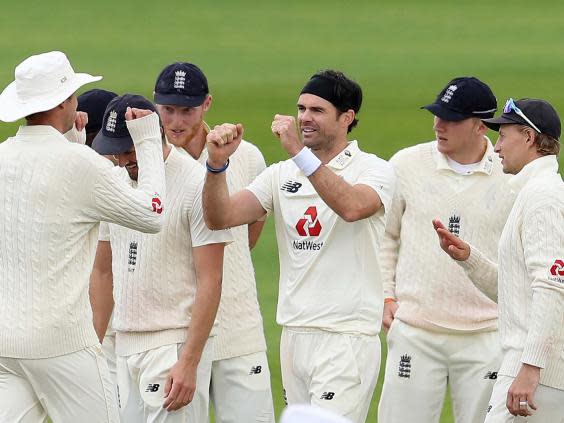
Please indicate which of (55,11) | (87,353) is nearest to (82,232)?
(87,353)

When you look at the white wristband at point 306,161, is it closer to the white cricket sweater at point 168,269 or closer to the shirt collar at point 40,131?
the white cricket sweater at point 168,269

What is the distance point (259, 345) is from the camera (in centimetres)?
752

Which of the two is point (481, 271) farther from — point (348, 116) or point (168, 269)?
point (168, 269)

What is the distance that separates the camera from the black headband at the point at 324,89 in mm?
7070

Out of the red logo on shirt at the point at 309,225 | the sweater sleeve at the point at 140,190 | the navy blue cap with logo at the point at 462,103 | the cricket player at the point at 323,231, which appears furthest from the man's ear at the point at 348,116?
the sweater sleeve at the point at 140,190

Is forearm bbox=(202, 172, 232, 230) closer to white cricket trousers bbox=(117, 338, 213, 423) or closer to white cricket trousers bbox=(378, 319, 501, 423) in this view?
white cricket trousers bbox=(117, 338, 213, 423)

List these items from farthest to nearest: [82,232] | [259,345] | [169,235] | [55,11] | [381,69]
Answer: [55,11] → [381,69] → [259,345] → [169,235] → [82,232]

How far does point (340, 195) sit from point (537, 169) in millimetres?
870

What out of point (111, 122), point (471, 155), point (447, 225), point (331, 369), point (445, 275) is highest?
point (111, 122)

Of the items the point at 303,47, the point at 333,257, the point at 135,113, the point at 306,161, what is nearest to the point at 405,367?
the point at 333,257

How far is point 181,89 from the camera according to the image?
7.52 m

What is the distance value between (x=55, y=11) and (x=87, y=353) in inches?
844

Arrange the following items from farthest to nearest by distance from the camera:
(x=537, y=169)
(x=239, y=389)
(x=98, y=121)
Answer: (x=98, y=121), (x=239, y=389), (x=537, y=169)

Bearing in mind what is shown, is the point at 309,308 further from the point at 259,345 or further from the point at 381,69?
the point at 381,69
